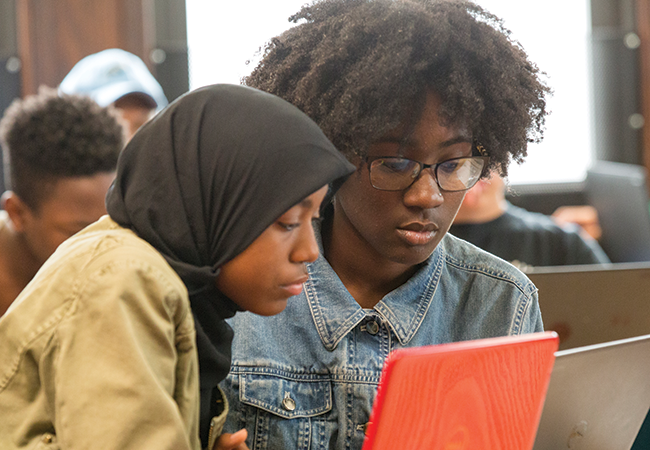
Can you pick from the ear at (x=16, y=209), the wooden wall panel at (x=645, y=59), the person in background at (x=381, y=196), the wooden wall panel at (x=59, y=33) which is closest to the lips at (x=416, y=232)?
the person in background at (x=381, y=196)

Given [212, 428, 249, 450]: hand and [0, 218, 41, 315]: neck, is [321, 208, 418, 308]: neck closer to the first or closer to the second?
[212, 428, 249, 450]: hand

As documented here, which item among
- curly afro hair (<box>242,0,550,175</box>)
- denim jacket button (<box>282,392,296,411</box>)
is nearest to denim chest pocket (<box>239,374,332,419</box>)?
denim jacket button (<box>282,392,296,411</box>)

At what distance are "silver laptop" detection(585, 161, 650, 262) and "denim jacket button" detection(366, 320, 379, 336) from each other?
6.00ft

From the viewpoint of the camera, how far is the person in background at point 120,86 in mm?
2654

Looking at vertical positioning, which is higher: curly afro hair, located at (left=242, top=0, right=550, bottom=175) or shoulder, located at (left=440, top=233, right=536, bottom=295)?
curly afro hair, located at (left=242, top=0, right=550, bottom=175)

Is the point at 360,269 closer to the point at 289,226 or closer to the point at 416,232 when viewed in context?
the point at 416,232

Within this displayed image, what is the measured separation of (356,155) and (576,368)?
18.0 inches

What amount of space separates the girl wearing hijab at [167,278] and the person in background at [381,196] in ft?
0.75

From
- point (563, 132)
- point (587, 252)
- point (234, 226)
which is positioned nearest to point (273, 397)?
point (234, 226)

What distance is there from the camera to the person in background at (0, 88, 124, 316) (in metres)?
1.77

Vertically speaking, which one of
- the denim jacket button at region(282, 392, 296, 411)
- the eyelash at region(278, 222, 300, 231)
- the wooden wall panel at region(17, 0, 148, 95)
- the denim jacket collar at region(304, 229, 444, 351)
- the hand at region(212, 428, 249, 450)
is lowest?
the denim jacket button at region(282, 392, 296, 411)

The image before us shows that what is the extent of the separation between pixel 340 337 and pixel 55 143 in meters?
1.01

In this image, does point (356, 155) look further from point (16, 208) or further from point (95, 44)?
point (95, 44)

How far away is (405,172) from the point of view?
108cm
